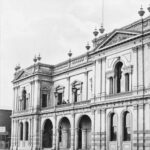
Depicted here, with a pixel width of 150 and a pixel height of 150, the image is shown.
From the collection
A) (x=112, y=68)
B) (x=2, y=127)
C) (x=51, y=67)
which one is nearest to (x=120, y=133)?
(x=112, y=68)

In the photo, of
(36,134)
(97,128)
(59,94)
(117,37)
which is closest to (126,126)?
(97,128)

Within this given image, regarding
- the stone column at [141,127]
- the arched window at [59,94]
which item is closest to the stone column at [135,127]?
the stone column at [141,127]

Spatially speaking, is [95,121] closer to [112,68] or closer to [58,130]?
[112,68]

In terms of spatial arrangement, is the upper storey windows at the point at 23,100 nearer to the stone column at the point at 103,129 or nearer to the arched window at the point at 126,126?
the stone column at the point at 103,129

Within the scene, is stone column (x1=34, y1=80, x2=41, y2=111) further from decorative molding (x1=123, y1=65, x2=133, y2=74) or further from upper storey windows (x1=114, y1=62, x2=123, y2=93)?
decorative molding (x1=123, y1=65, x2=133, y2=74)

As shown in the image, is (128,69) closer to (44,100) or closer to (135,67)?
(135,67)

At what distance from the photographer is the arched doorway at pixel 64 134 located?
45312 mm

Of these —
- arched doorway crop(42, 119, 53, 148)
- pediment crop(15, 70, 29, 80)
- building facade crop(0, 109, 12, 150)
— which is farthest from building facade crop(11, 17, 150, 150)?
building facade crop(0, 109, 12, 150)

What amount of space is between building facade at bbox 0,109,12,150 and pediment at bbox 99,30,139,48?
32283 millimetres

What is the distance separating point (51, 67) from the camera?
51375 mm

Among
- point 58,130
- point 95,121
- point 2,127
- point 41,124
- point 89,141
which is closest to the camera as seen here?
point 95,121

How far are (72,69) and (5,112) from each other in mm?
24223

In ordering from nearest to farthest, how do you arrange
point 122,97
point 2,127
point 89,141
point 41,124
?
point 122,97
point 89,141
point 41,124
point 2,127

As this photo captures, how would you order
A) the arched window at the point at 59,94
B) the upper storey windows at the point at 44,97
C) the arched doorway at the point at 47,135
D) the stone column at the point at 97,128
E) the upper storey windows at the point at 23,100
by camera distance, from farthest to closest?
the upper storey windows at the point at 23,100 → the upper storey windows at the point at 44,97 → the arched window at the point at 59,94 → the arched doorway at the point at 47,135 → the stone column at the point at 97,128
